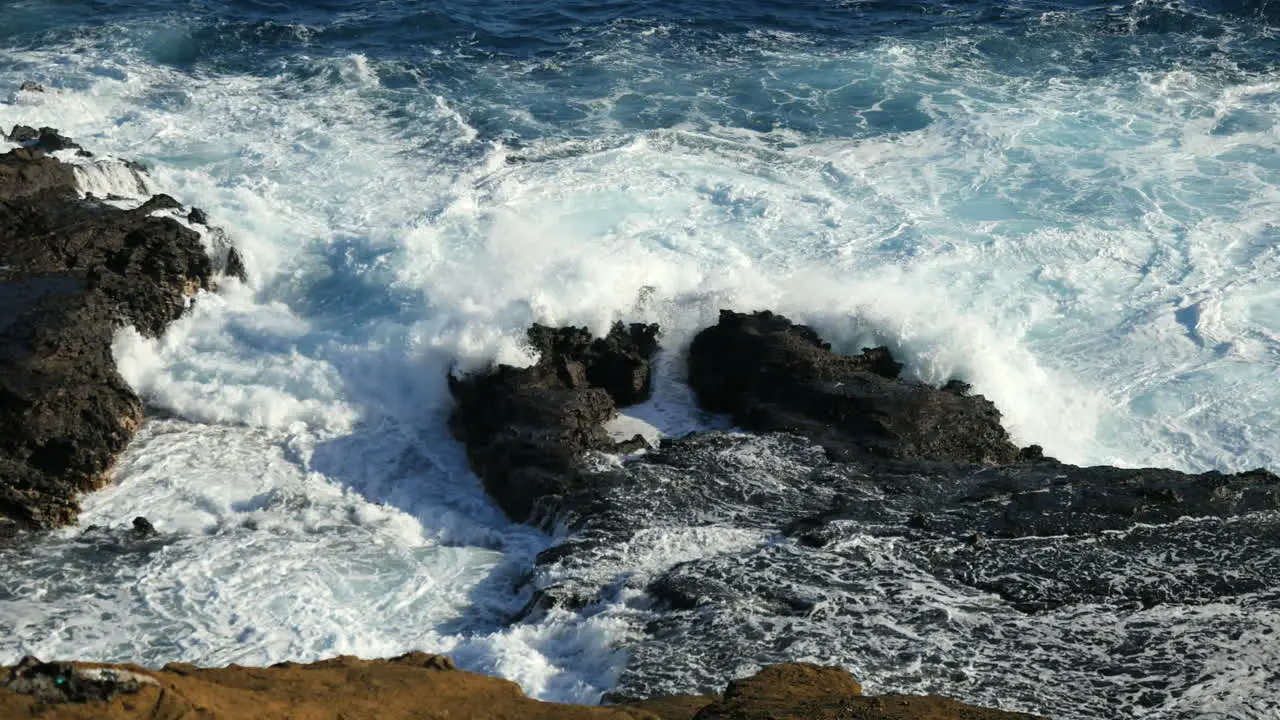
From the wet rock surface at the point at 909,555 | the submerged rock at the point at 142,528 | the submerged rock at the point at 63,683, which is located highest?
the submerged rock at the point at 63,683

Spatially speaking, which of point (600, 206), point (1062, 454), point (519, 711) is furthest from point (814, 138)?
point (519, 711)

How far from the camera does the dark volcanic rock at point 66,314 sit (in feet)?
43.6

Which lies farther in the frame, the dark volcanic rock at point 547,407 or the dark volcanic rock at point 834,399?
the dark volcanic rock at point 834,399

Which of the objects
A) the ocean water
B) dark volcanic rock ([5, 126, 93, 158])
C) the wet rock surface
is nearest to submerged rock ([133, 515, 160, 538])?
the ocean water

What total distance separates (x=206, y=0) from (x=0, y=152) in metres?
11.7

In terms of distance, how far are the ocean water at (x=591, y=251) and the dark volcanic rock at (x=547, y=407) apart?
0.35 metres

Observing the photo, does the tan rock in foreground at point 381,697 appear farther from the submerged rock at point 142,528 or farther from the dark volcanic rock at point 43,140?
the dark volcanic rock at point 43,140

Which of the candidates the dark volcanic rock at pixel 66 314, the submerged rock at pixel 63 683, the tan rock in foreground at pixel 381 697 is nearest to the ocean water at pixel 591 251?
the dark volcanic rock at pixel 66 314

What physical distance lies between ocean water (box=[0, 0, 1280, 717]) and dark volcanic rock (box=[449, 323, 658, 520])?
35 centimetres

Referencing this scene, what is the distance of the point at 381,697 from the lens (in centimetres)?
791

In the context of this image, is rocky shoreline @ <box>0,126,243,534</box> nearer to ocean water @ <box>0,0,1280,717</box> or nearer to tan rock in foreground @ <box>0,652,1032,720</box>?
ocean water @ <box>0,0,1280,717</box>

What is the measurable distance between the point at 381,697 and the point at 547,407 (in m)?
6.43

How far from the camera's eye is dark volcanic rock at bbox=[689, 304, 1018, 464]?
13.9m

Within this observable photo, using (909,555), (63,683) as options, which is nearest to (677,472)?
(909,555)
